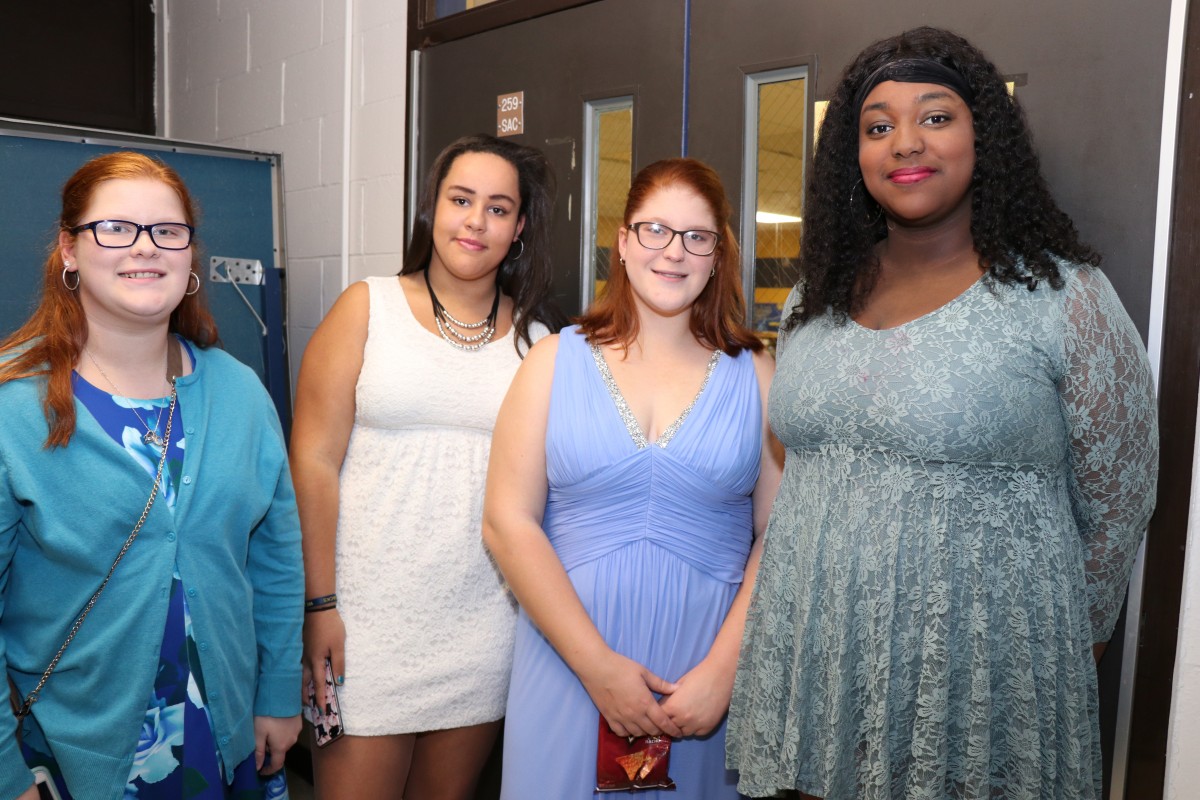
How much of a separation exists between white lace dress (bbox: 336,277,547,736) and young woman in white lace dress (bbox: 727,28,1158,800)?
2.15 ft

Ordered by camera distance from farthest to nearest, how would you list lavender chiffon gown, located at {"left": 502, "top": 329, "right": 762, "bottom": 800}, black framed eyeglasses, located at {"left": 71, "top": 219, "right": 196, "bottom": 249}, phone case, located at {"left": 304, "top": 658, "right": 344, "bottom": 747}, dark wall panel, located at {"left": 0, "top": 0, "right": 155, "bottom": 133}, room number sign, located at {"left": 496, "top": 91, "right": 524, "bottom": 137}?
dark wall panel, located at {"left": 0, "top": 0, "right": 155, "bottom": 133} → room number sign, located at {"left": 496, "top": 91, "right": 524, "bottom": 137} → phone case, located at {"left": 304, "top": 658, "right": 344, "bottom": 747} → lavender chiffon gown, located at {"left": 502, "top": 329, "right": 762, "bottom": 800} → black framed eyeglasses, located at {"left": 71, "top": 219, "right": 196, "bottom": 249}

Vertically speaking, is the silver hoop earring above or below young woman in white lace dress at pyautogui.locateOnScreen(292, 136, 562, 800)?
above

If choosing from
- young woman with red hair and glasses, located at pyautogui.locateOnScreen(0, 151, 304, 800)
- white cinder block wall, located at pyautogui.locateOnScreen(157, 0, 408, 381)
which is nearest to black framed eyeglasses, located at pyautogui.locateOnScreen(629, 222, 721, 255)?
young woman with red hair and glasses, located at pyautogui.locateOnScreen(0, 151, 304, 800)

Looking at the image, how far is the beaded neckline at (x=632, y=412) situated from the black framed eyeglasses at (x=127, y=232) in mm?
705

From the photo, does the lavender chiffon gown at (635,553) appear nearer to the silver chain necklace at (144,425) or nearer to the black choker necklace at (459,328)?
the black choker necklace at (459,328)

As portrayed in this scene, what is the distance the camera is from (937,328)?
1.32 metres

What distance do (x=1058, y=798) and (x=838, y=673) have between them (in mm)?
331

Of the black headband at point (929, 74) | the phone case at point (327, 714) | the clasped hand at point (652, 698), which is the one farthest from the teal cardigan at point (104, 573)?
the black headband at point (929, 74)

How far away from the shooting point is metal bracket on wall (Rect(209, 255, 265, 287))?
2.73 m

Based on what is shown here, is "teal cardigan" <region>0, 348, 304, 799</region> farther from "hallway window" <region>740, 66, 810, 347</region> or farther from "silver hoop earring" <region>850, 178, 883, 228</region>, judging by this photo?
Result: "hallway window" <region>740, 66, 810, 347</region>

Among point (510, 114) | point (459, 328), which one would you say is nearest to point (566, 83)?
point (510, 114)

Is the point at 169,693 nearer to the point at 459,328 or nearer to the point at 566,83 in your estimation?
the point at 459,328

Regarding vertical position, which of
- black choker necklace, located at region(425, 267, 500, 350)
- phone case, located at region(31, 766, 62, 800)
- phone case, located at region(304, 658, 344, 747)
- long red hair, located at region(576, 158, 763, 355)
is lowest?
phone case, located at region(304, 658, 344, 747)

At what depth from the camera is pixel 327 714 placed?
1839mm
